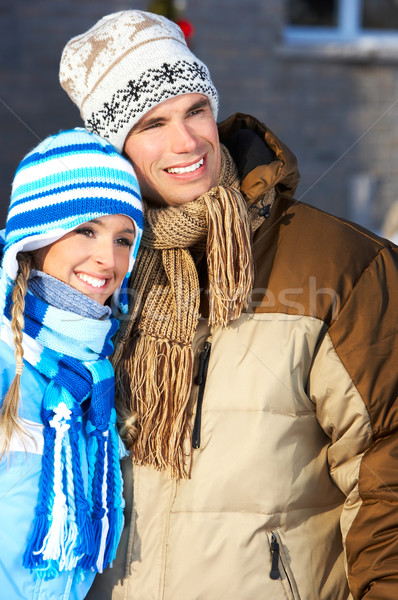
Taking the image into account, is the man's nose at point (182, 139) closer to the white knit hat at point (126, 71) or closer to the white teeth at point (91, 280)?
the white knit hat at point (126, 71)

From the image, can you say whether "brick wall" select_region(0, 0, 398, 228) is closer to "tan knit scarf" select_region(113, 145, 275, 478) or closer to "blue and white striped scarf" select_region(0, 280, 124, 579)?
"tan knit scarf" select_region(113, 145, 275, 478)

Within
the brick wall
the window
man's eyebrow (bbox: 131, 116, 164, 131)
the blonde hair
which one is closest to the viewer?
the blonde hair

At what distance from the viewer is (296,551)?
2.06 metres

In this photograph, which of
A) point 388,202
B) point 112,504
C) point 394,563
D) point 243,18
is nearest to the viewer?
point 394,563

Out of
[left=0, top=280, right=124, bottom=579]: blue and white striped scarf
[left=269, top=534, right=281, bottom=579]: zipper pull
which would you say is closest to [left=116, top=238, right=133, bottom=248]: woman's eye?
Result: [left=0, top=280, right=124, bottom=579]: blue and white striped scarf

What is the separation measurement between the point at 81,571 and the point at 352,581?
2.54 feet

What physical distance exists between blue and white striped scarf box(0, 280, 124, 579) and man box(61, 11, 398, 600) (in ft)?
0.29

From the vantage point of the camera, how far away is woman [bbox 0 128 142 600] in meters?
1.95

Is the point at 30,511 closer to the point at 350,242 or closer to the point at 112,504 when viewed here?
the point at 112,504

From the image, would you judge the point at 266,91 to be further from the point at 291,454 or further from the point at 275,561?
the point at 275,561

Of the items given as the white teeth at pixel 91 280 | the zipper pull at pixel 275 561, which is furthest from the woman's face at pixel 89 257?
the zipper pull at pixel 275 561

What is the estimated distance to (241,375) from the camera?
6.79 ft

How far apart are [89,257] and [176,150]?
0.44 meters

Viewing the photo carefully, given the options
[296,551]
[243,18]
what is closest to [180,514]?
[296,551]
